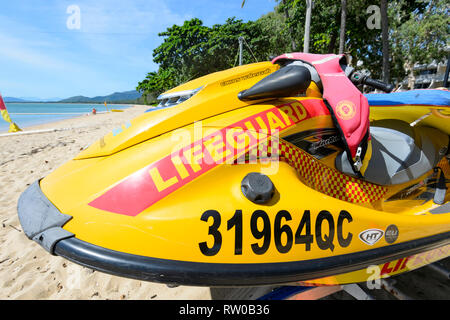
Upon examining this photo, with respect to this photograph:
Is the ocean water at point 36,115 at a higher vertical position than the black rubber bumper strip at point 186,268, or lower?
higher

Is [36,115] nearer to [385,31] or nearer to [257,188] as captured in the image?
[385,31]

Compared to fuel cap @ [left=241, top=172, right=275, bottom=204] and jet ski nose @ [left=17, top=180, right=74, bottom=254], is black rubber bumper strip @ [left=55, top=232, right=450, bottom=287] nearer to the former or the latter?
jet ski nose @ [left=17, top=180, right=74, bottom=254]

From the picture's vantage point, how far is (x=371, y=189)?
1484mm

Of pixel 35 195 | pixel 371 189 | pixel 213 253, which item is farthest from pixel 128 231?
pixel 371 189

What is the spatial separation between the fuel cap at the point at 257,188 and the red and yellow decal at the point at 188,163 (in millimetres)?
126

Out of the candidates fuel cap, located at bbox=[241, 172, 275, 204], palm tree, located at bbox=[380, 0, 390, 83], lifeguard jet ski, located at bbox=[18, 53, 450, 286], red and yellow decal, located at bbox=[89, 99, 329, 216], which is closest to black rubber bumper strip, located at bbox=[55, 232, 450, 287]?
lifeguard jet ski, located at bbox=[18, 53, 450, 286]

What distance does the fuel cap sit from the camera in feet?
3.21

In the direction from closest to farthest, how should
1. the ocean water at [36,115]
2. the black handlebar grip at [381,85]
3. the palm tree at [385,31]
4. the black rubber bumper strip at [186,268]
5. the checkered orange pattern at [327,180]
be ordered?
the black rubber bumper strip at [186,268] < the checkered orange pattern at [327,180] < the black handlebar grip at [381,85] < the palm tree at [385,31] < the ocean water at [36,115]

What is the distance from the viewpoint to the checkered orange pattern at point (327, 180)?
1.18 m

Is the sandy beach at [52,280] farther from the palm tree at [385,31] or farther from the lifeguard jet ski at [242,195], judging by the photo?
the palm tree at [385,31]

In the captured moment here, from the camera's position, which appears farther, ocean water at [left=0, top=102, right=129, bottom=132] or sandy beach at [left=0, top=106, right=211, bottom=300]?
ocean water at [left=0, top=102, right=129, bottom=132]

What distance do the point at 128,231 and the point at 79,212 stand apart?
23cm

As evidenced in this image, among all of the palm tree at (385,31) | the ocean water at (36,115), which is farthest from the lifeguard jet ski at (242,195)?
the ocean water at (36,115)
